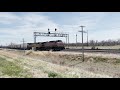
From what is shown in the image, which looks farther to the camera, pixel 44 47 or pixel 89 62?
pixel 44 47

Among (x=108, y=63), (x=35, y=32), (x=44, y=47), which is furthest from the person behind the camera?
(x=35, y=32)
